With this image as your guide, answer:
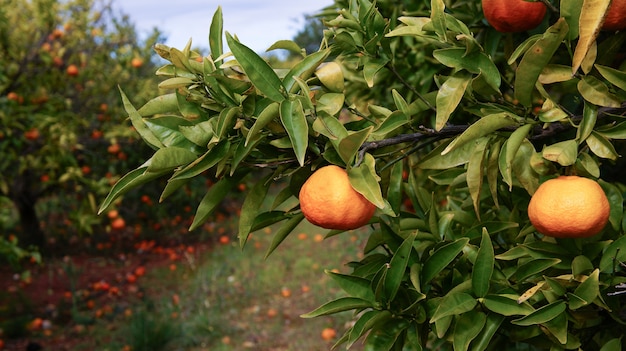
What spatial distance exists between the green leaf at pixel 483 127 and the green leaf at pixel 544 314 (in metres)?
0.37

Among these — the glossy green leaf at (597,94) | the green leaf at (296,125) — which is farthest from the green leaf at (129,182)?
the glossy green leaf at (597,94)

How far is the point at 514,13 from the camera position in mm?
1188

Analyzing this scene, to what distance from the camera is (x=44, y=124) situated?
3.99 m

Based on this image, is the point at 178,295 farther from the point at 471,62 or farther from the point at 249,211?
the point at 471,62

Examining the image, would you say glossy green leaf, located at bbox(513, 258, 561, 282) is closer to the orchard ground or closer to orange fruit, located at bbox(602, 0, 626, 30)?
orange fruit, located at bbox(602, 0, 626, 30)

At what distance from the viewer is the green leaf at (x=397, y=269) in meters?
1.16

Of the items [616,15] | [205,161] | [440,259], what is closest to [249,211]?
[205,161]

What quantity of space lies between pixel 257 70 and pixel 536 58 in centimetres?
52

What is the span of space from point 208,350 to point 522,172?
3.28m

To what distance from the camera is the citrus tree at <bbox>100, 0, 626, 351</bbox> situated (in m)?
1.03

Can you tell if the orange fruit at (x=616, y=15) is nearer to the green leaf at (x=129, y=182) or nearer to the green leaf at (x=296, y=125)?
the green leaf at (x=296, y=125)

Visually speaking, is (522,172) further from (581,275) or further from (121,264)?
(121,264)

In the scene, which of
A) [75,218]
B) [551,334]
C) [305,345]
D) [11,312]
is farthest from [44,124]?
[551,334]

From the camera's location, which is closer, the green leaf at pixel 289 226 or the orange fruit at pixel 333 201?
the orange fruit at pixel 333 201
